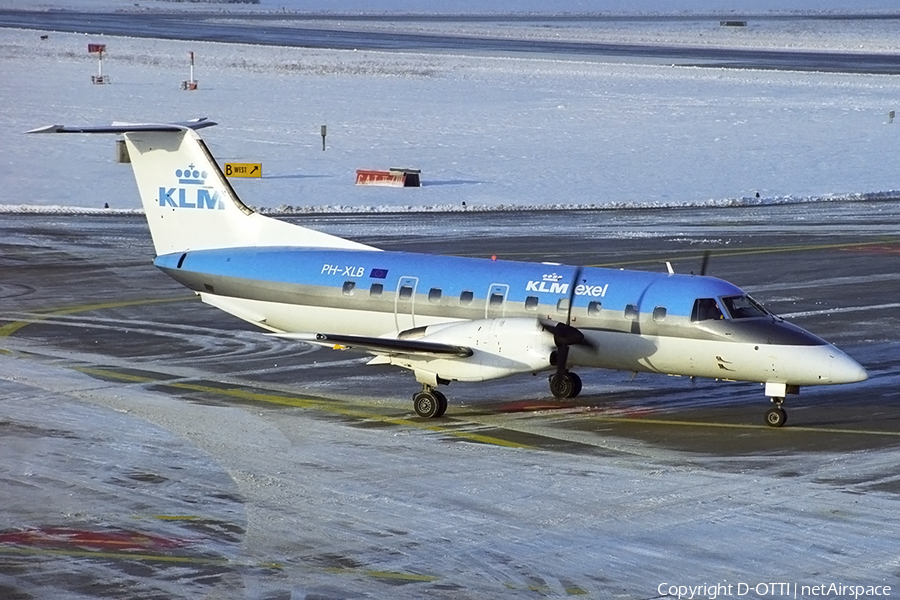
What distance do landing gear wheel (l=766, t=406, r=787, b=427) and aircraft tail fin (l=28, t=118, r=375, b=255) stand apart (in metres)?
8.42

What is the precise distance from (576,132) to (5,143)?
90.8 feet

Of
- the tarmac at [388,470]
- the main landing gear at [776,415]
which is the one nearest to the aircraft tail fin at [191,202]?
the tarmac at [388,470]

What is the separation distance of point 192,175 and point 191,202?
0.56 metres

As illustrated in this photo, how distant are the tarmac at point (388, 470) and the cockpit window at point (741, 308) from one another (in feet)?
6.33

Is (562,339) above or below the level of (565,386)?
above

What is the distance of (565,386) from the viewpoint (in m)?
25.1

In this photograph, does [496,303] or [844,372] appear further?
[496,303]

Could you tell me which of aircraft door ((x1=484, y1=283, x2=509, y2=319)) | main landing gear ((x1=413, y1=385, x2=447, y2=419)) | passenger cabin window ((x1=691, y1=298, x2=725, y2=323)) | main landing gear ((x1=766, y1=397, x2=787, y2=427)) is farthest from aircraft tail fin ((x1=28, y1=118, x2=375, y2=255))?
main landing gear ((x1=766, y1=397, x2=787, y2=427))

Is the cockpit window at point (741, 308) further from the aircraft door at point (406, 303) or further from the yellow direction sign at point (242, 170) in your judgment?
the yellow direction sign at point (242, 170)

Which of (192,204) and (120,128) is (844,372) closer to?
(192,204)

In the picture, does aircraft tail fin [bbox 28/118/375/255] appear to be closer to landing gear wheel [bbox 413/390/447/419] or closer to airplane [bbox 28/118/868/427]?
airplane [bbox 28/118/868/427]

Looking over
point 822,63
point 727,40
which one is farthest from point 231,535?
point 727,40

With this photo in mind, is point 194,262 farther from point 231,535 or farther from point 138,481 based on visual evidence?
point 231,535

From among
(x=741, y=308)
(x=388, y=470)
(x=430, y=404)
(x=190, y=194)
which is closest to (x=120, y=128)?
(x=190, y=194)
